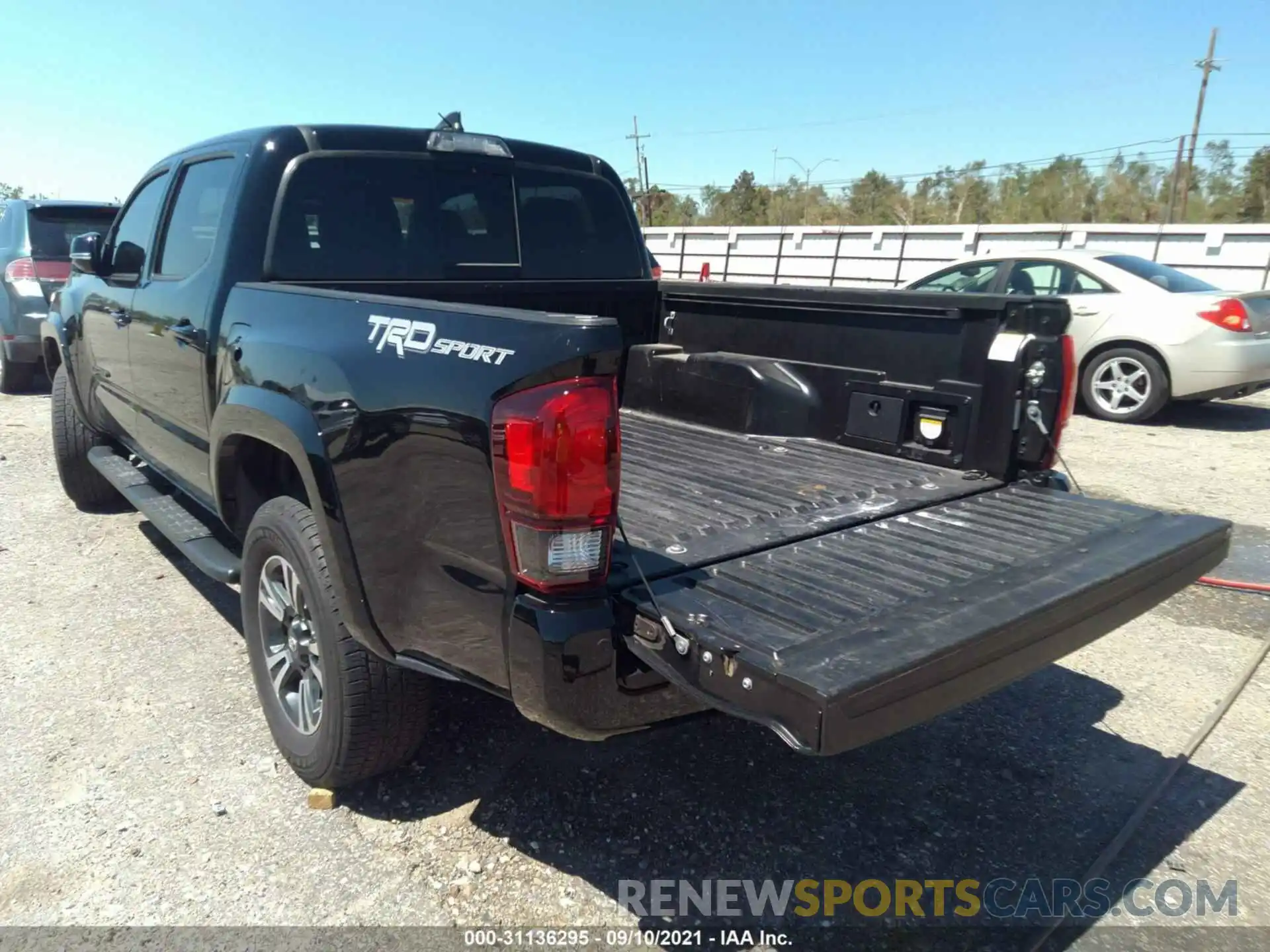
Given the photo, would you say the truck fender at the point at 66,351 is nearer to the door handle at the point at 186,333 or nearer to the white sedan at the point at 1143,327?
the door handle at the point at 186,333

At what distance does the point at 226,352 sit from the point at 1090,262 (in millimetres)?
8424

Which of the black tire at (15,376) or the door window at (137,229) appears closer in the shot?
the door window at (137,229)

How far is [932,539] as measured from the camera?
2.67 m

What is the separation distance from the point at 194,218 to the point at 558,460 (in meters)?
2.76

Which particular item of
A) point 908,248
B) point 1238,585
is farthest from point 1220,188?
point 1238,585

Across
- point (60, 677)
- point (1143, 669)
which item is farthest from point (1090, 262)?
point (60, 677)

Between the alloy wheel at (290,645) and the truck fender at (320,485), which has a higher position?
the truck fender at (320,485)

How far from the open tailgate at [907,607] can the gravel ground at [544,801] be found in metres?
0.43

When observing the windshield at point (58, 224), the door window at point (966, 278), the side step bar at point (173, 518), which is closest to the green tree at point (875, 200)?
the door window at point (966, 278)

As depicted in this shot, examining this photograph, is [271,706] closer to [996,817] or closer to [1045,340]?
[996,817]

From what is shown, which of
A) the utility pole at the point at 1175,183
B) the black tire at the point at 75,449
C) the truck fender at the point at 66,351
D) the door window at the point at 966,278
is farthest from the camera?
the utility pole at the point at 1175,183

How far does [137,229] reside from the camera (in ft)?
15.1

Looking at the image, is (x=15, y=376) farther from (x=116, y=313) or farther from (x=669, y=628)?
(x=669, y=628)

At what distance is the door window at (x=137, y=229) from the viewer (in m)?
4.16
